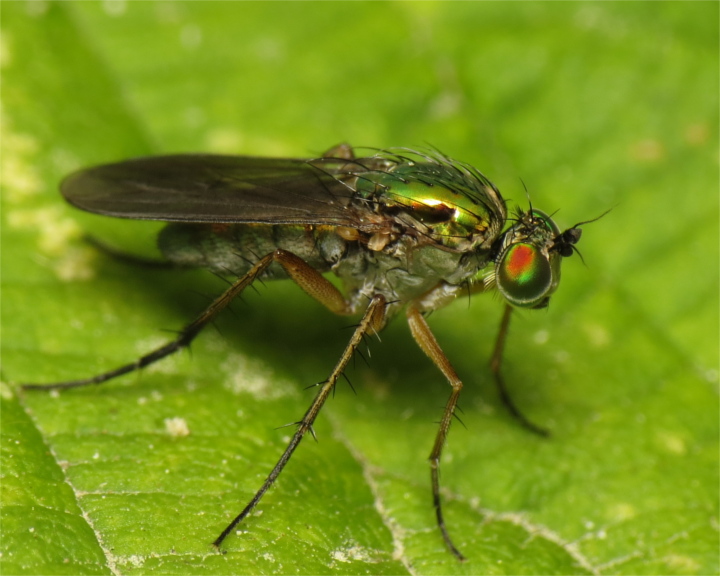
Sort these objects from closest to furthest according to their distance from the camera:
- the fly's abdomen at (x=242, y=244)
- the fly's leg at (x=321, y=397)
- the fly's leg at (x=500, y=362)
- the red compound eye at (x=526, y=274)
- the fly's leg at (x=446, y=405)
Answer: the fly's leg at (x=321, y=397), the fly's leg at (x=446, y=405), the red compound eye at (x=526, y=274), the fly's abdomen at (x=242, y=244), the fly's leg at (x=500, y=362)

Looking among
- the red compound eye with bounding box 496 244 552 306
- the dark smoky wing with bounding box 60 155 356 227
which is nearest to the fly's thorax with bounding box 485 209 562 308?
the red compound eye with bounding box 496 244 552 306

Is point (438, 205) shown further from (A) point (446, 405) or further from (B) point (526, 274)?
(A) point (446, 405)

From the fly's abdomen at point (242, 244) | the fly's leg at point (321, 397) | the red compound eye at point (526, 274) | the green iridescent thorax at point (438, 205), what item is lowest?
the fly's leg at point (321, 397)

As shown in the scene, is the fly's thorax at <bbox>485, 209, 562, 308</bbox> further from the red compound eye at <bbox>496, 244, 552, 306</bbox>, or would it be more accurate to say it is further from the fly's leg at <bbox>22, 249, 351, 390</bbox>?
the fly's leg at <bbox>22, 249, 351, 390</bbox>

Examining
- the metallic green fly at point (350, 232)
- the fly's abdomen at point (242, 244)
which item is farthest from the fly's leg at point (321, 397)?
the fly's abdomen at point (242, 244)

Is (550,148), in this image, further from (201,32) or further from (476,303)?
(201,32)

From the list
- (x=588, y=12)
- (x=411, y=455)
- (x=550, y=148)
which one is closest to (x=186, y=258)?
(x=411, y=455)

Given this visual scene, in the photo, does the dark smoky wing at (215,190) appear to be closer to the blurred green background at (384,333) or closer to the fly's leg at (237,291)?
the fly's leg at (237,291)
